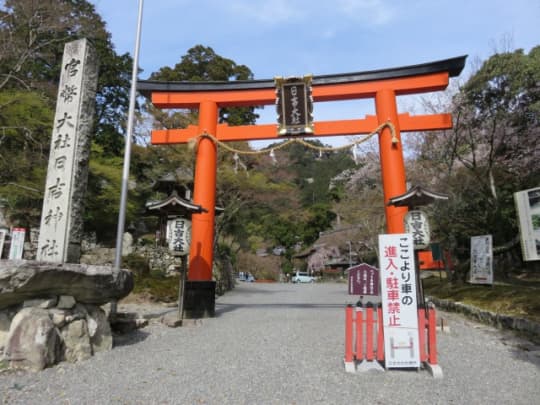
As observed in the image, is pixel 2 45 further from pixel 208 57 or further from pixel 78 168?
pixel 208 57

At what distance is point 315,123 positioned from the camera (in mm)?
10164

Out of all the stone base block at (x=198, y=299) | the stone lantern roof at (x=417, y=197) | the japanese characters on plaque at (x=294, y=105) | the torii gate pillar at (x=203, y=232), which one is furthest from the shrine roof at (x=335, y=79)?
the stone base block at (x=198, y=299)

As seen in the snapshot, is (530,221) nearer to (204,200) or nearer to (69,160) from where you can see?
(204,200)

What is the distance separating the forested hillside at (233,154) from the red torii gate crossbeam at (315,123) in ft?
5.27

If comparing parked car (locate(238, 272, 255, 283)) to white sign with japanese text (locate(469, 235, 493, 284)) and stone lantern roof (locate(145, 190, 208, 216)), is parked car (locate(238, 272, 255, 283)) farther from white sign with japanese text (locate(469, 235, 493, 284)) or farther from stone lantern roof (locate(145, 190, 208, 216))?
stone lantern roof (locate(145, 190, 208, 216))

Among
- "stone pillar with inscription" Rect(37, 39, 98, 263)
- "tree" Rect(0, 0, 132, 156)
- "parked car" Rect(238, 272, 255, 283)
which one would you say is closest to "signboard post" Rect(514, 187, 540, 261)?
"stone pillar with inscription" Rect(37, 39, 98, 263)

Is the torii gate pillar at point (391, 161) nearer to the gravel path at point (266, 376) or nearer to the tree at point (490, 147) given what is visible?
the gravel path at point (266, 376)

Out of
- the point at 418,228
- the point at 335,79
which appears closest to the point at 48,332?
the point at 418,228

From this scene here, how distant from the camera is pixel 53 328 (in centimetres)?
446

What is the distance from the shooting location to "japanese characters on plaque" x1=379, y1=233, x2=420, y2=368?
14.7 feet

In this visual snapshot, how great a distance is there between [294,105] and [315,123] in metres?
0.78

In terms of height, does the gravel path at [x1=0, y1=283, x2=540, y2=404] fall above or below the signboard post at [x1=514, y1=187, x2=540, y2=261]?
below

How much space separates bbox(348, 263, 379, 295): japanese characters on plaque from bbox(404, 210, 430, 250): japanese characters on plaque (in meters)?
2.04

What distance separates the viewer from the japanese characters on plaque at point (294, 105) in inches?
396
